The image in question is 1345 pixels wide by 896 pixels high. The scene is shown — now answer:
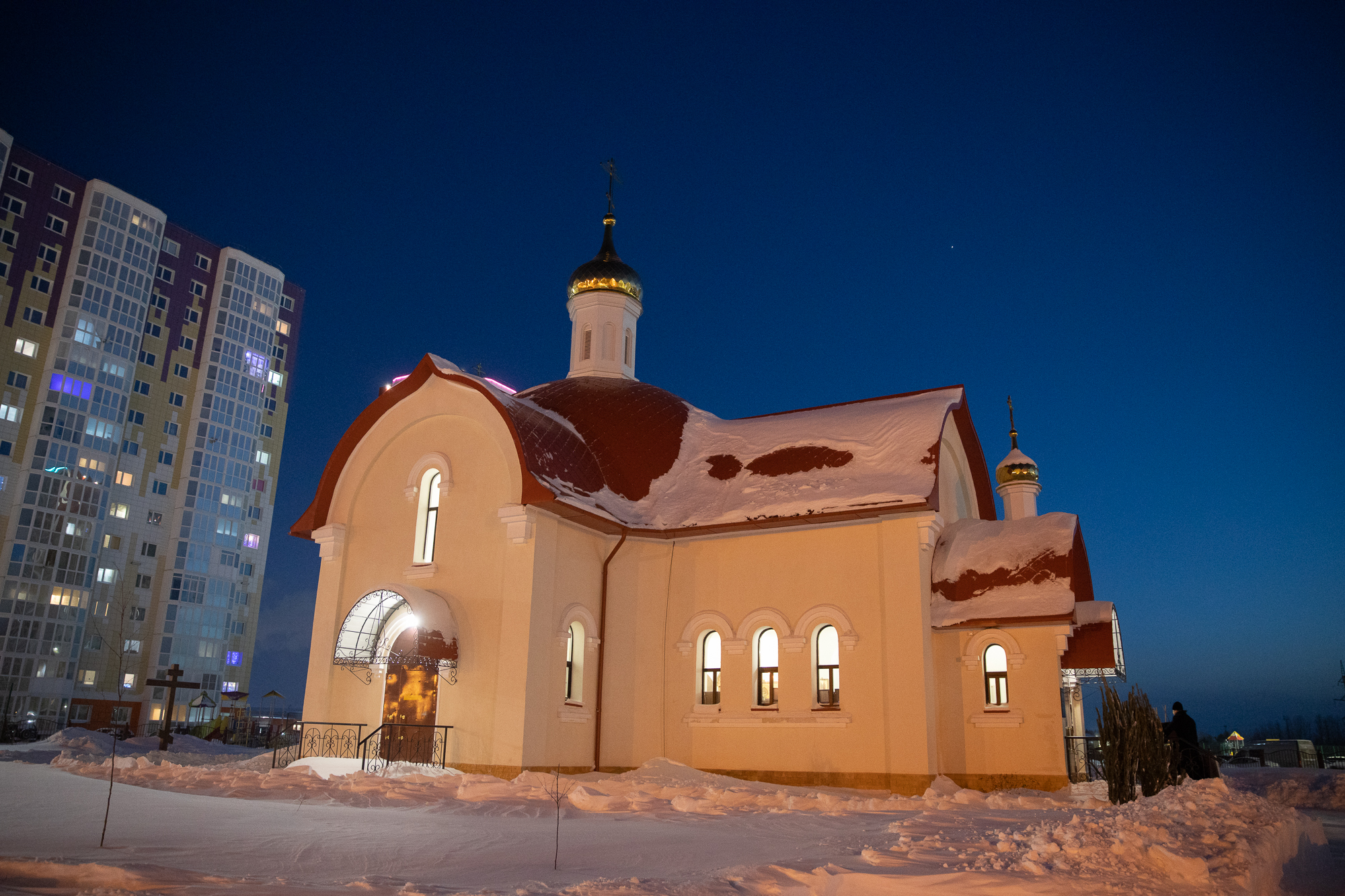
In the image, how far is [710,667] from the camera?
17.8 m

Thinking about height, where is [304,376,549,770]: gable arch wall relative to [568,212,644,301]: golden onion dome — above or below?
below

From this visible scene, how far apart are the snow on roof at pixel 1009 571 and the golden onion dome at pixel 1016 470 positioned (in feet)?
34.2

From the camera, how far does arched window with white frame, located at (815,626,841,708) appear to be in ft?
54.2

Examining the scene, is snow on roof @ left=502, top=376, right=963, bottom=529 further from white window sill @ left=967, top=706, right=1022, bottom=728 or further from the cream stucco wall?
white window sill @ left=967, top=706, right=1022, bottom=728

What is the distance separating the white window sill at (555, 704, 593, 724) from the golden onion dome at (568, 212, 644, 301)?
1136 centimetres

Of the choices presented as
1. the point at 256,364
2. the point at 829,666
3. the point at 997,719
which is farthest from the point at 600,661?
the point at 256,364

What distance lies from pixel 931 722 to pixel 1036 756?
1928mm

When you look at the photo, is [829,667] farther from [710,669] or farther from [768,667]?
[710,669]

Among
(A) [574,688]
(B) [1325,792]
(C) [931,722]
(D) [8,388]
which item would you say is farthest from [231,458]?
(B) [1325,792]

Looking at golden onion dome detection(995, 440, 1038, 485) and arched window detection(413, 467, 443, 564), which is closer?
arched window detection(413, 467, 443, 564)

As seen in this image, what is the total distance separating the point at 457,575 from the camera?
16.8 metres

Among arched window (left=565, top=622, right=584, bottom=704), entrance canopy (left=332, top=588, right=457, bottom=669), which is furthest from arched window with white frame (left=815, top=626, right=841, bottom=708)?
entrance canopy (left=332, top=588, right=457, bottom=669)

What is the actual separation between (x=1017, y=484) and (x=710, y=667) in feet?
46.7

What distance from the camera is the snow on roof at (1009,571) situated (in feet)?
52.9
